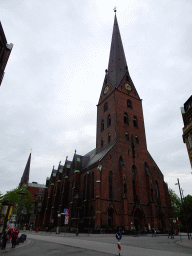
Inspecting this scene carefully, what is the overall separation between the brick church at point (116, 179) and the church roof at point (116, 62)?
0.24m

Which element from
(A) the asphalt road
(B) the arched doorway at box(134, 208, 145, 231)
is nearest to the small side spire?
(B) the arched doorway at box(134, 208, 145, 231)

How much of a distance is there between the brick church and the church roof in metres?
0.24

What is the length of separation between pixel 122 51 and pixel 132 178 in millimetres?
36719

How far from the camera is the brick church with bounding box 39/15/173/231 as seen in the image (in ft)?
102

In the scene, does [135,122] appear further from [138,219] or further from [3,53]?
[3,53]

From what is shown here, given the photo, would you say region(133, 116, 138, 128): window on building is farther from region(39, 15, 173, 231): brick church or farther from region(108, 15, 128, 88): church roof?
region(108, 15, 128, 88): church roof

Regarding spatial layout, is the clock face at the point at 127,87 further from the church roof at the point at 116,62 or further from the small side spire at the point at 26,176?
the small side spire at the point at 26,176

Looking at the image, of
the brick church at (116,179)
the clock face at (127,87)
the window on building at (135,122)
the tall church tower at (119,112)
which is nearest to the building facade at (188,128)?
the brick church at (116,179)

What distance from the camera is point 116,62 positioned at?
50.5m

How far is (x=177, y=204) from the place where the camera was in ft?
190

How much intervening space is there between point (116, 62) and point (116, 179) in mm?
31960

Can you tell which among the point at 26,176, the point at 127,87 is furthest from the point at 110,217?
the point at 26,176

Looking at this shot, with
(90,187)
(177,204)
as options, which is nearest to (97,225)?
(90,187)

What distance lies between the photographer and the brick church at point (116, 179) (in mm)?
31203
